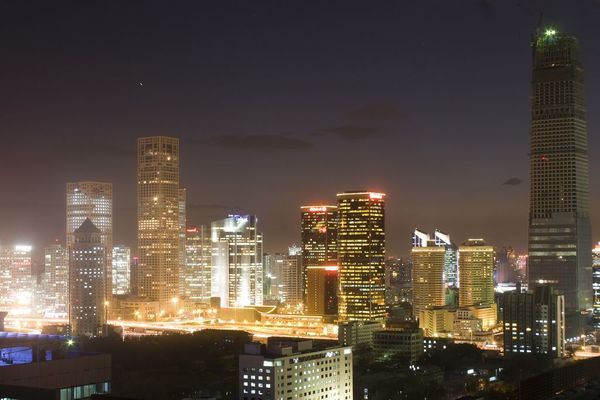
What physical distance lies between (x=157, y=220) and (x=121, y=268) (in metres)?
9.31

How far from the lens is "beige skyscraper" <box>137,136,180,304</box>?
166 feet

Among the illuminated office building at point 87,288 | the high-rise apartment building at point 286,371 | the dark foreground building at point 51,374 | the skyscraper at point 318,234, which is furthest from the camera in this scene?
the skyscraper at point 318,234

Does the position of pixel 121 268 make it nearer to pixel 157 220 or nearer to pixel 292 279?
pixel 157 220

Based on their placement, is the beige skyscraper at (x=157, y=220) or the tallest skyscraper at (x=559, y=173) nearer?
the tallest skyscraper at (x=559, y=173)

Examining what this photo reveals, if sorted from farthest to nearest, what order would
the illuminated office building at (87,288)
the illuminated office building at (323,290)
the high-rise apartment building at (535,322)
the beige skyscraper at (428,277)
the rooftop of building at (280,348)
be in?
the beige skyscraper at (428,277), the illuminated office building at (323,290), the illuminated office building at (87,288), the high-rise apartment building at (535,322), the rooftop of building at (280,348)

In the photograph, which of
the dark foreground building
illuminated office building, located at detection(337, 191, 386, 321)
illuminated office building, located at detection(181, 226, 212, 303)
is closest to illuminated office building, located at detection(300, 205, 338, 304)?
illuminated office building, located at detection(337, 191, 386, 321)

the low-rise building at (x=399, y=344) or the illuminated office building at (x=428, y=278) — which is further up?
the illuminated office building at (x=428, y=278)

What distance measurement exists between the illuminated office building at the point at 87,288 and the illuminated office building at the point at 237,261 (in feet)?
47.3

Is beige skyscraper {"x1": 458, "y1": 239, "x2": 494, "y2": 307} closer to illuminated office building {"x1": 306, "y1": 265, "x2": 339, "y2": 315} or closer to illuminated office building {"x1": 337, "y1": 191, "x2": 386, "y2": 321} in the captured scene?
illuminated office building {"x1": 337, "y1": 191, "x2": 386, "y2": 321}

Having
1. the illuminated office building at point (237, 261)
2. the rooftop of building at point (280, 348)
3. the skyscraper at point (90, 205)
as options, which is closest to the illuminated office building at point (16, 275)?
the skyscraper at point (90, 205)

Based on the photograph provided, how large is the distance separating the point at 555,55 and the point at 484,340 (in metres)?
14.0

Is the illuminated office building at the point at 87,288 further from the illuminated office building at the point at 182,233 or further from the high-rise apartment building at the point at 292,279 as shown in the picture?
the high-rise apartment building at the point at 292,279

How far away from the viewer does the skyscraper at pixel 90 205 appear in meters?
53.9

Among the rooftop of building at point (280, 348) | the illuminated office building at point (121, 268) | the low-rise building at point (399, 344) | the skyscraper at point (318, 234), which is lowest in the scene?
the low-rise building at point (399, 344)
